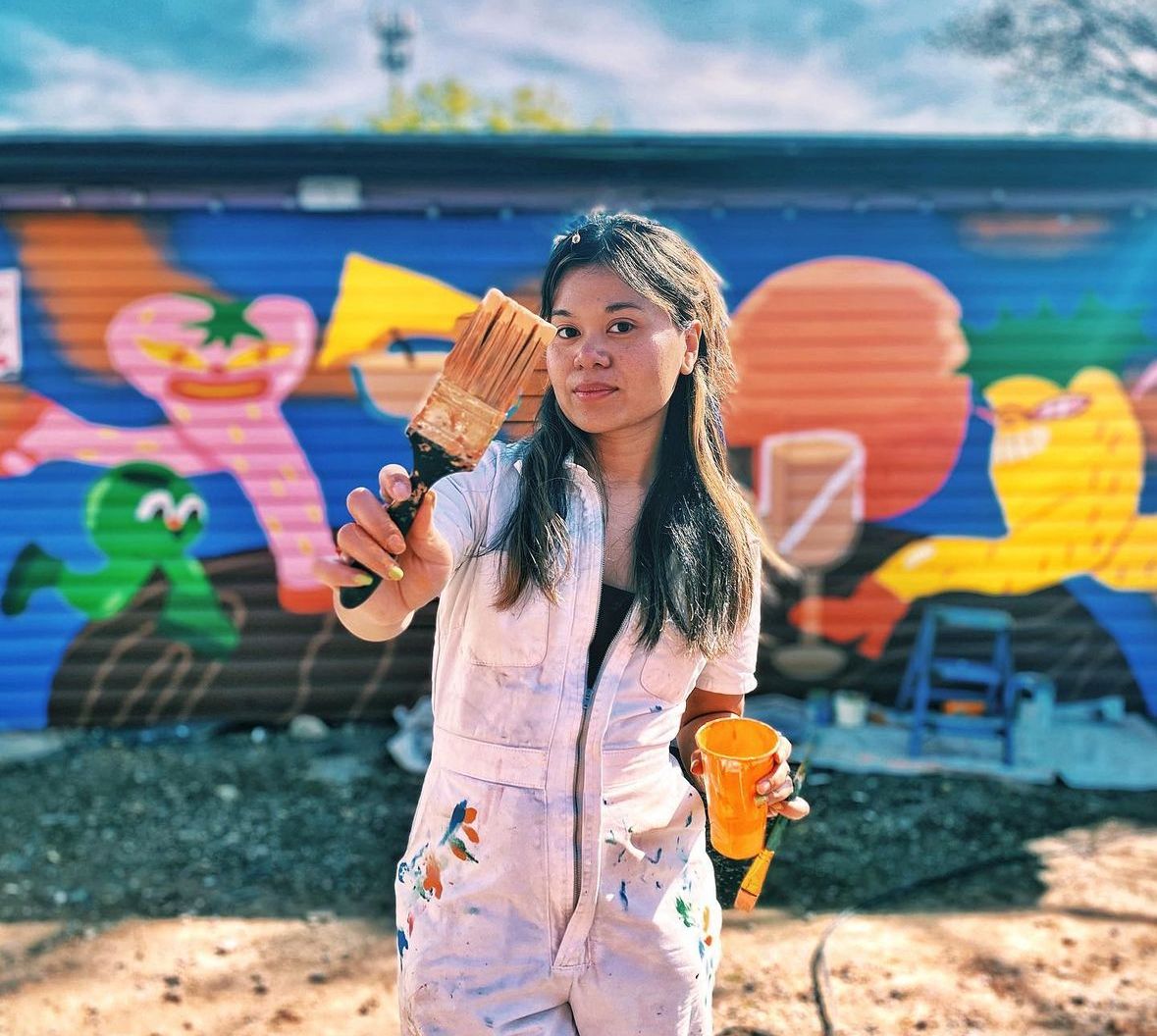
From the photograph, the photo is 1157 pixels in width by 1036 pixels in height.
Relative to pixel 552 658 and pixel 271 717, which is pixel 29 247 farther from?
pixel 552 658

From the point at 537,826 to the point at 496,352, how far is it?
788 mm

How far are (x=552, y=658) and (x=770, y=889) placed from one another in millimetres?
3294

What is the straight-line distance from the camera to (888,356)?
6477 mm

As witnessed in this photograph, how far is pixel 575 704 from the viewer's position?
5.56 feet

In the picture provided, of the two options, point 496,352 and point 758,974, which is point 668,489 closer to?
point 496,352

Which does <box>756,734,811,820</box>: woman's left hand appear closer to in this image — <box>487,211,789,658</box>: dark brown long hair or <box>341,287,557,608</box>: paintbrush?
<box>487,211,789,658</box>: dark brown long hair

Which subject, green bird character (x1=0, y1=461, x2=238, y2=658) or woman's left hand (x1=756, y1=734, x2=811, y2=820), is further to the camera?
green bird character (x1=0, y1=461, x2=238, y2=658)

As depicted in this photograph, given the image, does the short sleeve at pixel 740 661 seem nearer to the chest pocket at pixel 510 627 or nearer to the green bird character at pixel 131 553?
the chest pocket at pixel 510 627

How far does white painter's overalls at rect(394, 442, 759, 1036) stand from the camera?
65.9 inches

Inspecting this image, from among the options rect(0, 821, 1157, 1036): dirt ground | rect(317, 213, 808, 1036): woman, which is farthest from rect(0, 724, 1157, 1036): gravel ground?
rect(317, 213, 808, 1036): woman

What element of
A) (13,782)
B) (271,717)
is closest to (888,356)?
(271,717)

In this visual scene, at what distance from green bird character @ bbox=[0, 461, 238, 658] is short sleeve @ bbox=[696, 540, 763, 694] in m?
5.08

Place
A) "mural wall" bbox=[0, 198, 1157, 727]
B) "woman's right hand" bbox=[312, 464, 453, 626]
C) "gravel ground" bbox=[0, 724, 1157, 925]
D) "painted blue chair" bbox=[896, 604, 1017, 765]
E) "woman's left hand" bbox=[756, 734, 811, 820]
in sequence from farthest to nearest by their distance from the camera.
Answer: "mural wall" bbox=[0, 198, 1157, 727]
"painted blue chair" bbox=[896, 604, 1017, 765]
"gravel ground" bbox=[0, 724, 1157, 925]
"woman's left hand" bbox=[756, 734, 811, 820]
"woman's right hand" bbox=[312, 464, 453, 626]

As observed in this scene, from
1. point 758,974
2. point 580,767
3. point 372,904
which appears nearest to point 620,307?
point 580,767
